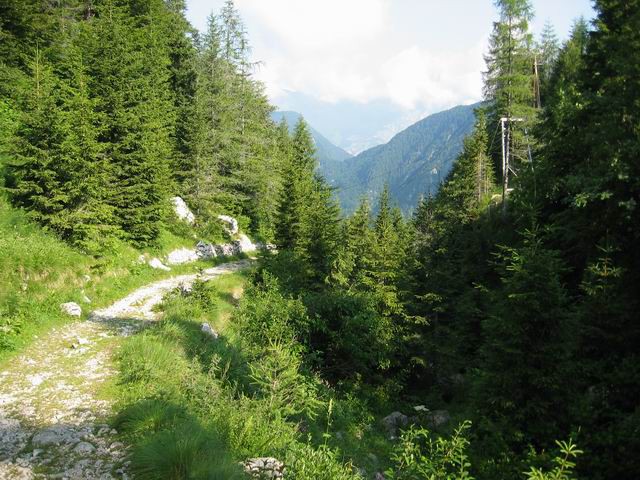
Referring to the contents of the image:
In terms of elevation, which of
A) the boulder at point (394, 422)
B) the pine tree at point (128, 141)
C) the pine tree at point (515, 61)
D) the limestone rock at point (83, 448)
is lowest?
the boulder at point (394, 422)

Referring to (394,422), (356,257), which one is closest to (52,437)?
(394,422)

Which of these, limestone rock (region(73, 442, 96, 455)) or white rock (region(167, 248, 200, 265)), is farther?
white rock (region(167, 248, 200, 265))

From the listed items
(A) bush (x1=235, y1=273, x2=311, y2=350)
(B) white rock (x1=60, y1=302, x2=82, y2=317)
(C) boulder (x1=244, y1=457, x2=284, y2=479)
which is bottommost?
(A) bush (x1=235, y1=273, x2=311, y2=350)

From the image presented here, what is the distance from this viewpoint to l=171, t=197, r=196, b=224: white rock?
29052 millimetres

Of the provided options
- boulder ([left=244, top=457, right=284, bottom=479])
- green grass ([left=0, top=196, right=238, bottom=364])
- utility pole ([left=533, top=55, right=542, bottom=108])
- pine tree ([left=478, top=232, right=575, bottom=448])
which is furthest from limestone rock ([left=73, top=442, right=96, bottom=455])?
utility pole ([left=533, top=55, right=542, bottom=108])

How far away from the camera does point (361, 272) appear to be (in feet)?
76.8

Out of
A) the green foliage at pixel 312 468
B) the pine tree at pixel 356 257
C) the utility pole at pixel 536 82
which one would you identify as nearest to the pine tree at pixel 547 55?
the utility pole at pixel 536 82

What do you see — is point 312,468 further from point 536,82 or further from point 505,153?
point 536,82

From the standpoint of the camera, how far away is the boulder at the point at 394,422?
1557cm

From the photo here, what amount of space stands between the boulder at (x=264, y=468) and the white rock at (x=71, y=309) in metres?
9.97

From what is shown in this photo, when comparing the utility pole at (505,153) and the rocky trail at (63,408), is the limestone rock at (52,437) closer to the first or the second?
the rocky trail at (63,408)

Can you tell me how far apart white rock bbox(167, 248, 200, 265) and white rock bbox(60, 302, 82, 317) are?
37.6 ft

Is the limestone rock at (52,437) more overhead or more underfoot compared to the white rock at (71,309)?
more underfoot

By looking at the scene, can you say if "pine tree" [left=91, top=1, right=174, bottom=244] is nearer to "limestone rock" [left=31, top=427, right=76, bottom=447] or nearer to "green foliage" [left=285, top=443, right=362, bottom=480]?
"limestone rock" [left=31, top=427, right=76, bottom=447]
